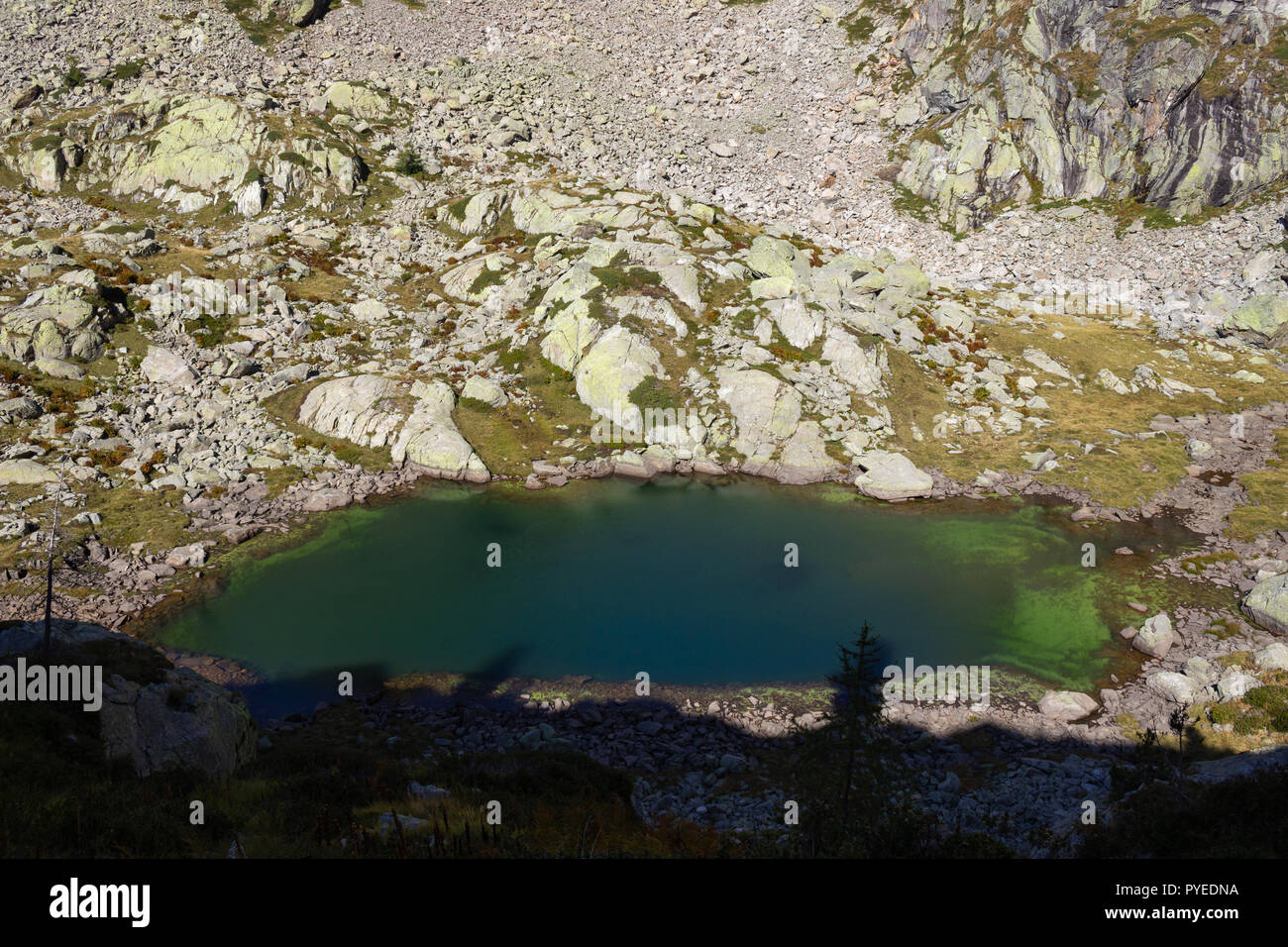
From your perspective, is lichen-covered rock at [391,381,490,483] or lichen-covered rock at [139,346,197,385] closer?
lichen-covered rock at [391,381,490,483]

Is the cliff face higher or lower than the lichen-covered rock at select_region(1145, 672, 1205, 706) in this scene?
higher

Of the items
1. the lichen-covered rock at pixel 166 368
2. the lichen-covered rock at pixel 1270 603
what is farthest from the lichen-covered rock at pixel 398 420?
the lichen-covered rock at pixel 1270 603

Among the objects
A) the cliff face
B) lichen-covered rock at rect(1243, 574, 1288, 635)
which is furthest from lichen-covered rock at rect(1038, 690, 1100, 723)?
the cliff face

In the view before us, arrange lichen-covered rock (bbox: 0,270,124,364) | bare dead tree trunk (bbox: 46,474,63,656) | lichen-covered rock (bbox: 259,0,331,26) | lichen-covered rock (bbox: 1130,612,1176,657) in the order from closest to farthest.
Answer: bare dead tree trunk (bbox: 46,474,63,656) < lichen-covered rock (bbox: 1130,612,1176,657) < lichen-covered rock (bbox: 0,270,124,364) < lichen-covered rock (bbox: 259,0,331,26)

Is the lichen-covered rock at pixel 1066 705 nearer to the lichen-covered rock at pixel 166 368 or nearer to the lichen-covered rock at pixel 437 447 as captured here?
the lichen-covered rock at pixel 437 447

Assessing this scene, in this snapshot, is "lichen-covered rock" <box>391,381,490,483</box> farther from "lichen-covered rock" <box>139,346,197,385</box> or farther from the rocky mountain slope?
"lichen-covered rock" <box>139,346,197,385</box>

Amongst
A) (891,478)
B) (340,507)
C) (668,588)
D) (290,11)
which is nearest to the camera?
(668,588)

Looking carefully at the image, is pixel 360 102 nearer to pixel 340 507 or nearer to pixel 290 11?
pixel 290 11

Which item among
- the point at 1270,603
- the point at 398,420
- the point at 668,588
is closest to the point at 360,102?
the point at 398,420
